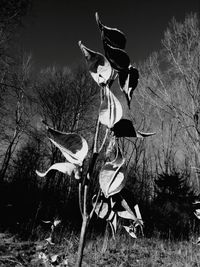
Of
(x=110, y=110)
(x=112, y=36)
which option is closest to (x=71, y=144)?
(x=110, y=110)

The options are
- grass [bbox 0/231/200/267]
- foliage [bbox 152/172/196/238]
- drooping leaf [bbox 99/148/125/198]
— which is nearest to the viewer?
drooping leaf [bbox 99/148/125/198]

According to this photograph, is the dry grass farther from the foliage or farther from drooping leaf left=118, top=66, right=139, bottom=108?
the foliage

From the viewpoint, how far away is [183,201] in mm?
10633

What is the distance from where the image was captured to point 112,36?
39cm

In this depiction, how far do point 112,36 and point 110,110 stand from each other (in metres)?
0.15

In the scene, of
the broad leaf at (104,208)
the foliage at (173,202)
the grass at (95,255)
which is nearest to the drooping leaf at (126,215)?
the broad leaf at (104,208)

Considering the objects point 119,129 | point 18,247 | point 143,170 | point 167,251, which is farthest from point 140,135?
point 143,170

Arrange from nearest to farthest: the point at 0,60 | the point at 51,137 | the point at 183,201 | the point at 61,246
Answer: the point at 51,137
the point at 61,246
the point at 0,60
the point at 183,201

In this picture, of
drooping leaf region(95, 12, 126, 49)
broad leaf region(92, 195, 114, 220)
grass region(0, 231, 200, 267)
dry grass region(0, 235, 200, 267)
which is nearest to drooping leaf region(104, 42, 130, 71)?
drooping leaf region(95, 12, 126, 49)

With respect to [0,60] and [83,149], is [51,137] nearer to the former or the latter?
[83,149]

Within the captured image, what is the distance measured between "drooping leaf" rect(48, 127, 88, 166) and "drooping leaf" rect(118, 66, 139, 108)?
0.14 metres

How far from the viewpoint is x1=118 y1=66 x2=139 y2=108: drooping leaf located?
42 cm

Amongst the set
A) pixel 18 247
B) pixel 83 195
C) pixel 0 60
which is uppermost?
pixel 0 60

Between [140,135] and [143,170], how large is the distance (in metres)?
14.2
